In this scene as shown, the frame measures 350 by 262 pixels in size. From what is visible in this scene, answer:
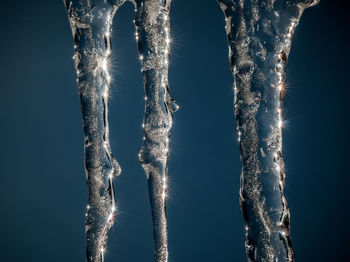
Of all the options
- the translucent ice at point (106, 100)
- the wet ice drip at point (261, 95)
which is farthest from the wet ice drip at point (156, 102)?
the wet ice drip at point (261, 95)

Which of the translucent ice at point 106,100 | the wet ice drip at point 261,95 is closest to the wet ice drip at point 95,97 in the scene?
the translucent ice at point 106,100

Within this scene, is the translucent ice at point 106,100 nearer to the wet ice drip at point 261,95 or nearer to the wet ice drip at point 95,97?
the wet ice drip at point 95,97

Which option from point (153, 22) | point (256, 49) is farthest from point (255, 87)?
point (153, 22)

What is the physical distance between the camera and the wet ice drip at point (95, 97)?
431mm

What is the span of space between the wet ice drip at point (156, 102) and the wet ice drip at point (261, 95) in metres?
0.11

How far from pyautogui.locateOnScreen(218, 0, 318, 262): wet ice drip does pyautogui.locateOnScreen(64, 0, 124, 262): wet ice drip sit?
0.59 feet

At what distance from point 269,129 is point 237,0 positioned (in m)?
0.16

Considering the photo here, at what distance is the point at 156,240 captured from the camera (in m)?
0.44

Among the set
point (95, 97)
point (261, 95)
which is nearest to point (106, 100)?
point (95, 97)

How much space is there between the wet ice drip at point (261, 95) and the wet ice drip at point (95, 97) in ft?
0.59

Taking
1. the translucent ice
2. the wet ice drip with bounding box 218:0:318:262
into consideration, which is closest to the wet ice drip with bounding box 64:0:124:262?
the translucent ice

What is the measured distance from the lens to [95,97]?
1.44ft

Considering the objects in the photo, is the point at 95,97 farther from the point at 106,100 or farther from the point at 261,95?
the point at 261,95

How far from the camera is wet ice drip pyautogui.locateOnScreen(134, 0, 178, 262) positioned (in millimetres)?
431
